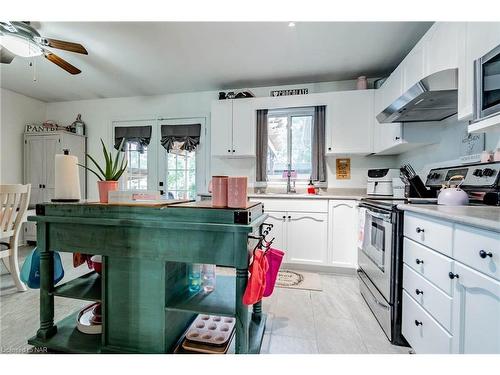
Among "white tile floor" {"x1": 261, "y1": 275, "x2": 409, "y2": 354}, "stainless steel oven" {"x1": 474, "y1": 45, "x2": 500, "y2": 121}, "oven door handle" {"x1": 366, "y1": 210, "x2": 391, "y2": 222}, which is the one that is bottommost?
"white tile floor" {"x1": 261, "y1": 275, "x2": 409, "y2": 354}

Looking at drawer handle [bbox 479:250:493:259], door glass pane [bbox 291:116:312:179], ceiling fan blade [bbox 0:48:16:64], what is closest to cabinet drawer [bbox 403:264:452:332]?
drawer handle [bbox 479:250:493:259]

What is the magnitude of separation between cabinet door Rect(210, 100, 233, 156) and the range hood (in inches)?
74.4

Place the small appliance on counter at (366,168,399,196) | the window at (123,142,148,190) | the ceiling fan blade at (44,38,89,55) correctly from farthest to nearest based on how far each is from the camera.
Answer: the window at (123,142,148,190), the small appliance on counter at (366,168,399,196), the ceiling fan blade at (44,38,89,55)

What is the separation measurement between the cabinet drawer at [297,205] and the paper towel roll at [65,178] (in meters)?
1.82

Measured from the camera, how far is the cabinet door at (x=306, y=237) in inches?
113

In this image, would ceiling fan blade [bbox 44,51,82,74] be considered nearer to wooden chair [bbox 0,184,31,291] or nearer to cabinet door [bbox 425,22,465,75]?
wooden chair [bbox 0,184,31,291]

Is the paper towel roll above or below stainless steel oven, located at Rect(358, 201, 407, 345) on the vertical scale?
above

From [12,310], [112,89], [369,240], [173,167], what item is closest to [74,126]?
[112,89]

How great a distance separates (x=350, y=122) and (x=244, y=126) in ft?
4.57

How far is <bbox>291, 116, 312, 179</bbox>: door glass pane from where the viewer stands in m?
3.44

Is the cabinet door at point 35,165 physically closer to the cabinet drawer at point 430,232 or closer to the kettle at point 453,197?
the cabinet drawer at point 430,232

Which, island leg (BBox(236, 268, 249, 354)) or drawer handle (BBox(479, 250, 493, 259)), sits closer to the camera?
drawer handle (BBox(479, 250, 493, 259))

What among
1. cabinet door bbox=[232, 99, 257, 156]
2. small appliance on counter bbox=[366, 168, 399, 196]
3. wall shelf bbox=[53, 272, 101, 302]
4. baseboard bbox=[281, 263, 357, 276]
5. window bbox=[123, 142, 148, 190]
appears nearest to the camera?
wall shelf bbox=[53, 272, 101, 302]
